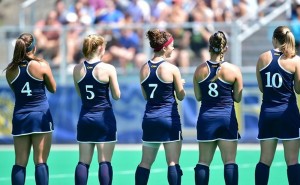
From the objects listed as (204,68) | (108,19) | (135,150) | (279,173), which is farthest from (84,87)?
(108,19)

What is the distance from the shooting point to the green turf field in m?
13.3

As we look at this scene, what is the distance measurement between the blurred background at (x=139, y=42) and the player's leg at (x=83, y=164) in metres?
7.09

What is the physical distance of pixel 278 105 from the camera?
11.0 m

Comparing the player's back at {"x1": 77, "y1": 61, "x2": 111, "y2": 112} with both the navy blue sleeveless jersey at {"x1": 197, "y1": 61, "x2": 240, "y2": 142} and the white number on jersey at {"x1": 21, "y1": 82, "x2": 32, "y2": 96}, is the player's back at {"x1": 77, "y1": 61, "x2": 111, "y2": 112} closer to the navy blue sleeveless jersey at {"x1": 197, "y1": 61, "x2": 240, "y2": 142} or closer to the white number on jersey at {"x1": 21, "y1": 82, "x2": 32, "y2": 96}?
the white number on jersey at {"x1": 21, "y1": 82, "x2": 32, "y2": 96}

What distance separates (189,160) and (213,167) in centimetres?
116

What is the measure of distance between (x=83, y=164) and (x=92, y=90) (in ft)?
2.95

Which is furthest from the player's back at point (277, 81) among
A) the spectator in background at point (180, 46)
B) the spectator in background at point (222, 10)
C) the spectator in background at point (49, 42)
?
the spectator in background at point (49, 42)

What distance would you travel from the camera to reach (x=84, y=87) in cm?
1116

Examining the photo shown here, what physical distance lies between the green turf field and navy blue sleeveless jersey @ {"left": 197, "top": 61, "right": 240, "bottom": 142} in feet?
6.96

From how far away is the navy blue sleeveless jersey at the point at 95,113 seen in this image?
36.4ft

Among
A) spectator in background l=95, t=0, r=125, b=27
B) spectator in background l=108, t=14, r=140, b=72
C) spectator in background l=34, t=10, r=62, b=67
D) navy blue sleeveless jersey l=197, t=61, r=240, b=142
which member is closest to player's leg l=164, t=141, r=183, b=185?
navy blue sleeveless jersey l=197, t=61, r=240, b=142

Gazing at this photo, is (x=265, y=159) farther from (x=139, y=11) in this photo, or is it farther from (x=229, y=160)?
(x=139, y=11)

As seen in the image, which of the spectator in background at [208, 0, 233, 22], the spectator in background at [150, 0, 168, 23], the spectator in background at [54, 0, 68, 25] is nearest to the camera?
the spectator in background at [208, 0, 233, 22]

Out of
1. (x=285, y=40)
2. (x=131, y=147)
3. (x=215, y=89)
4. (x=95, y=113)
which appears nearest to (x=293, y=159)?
(x=215, y=89)
